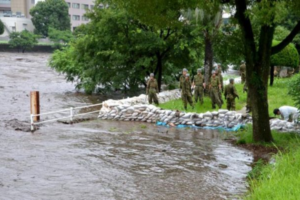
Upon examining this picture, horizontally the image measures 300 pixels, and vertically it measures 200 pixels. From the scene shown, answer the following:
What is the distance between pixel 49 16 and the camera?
81750mm

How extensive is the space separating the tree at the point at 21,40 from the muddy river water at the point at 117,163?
57.4 meters

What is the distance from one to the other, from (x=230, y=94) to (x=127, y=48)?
9064 millimetres

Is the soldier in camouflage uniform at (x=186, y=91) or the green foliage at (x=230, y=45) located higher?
the green foliage at (x=230, y=45)

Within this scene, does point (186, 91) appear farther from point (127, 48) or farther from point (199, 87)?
point (127, 48)

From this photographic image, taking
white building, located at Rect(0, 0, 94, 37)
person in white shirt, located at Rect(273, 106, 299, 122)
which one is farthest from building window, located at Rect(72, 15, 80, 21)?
person in white shirt, located at Rect(273, 106, 299, 122)

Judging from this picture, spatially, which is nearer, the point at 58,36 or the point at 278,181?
→ the point at 278,181

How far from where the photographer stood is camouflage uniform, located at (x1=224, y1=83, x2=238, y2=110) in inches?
693

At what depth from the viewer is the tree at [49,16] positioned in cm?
8081

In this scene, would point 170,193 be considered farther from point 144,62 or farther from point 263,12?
point 144,62

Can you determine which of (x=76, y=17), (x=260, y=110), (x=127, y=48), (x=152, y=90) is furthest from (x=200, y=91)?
(x=76, y=17)

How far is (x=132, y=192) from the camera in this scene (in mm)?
9305

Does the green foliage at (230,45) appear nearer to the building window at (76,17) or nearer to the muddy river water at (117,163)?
the muddy river water at (117,163)

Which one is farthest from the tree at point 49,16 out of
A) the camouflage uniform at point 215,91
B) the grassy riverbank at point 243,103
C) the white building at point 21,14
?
the camouflage uniform at point 215,91

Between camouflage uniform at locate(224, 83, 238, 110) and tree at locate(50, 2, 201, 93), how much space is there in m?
6.66
